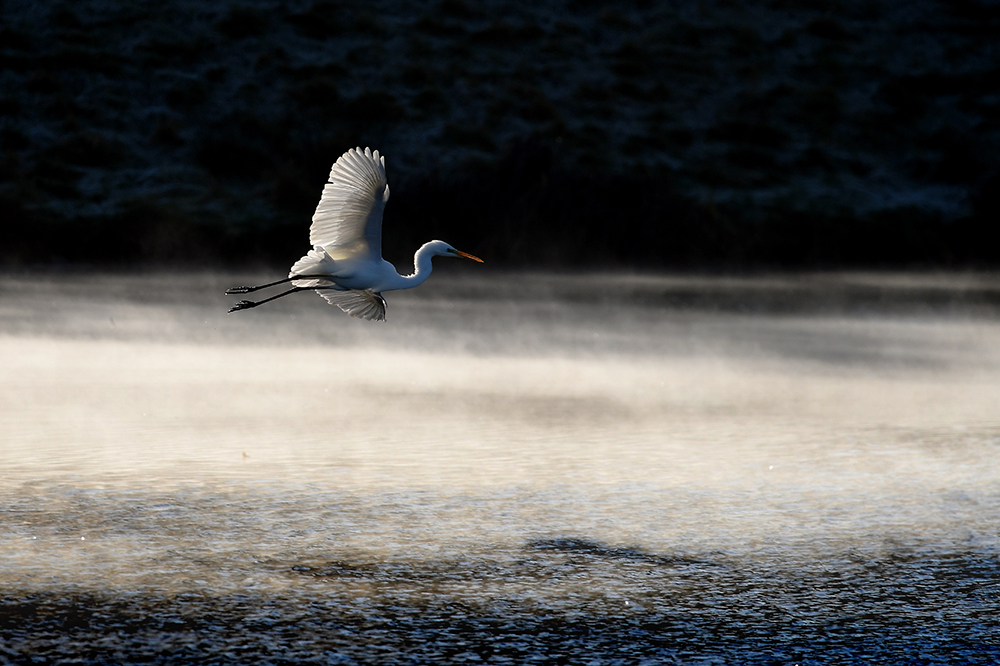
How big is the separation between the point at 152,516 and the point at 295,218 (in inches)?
831

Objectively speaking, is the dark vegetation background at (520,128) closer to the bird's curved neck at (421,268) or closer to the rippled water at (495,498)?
the rippled water at (495,498)

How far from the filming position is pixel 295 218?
27156 millimetres

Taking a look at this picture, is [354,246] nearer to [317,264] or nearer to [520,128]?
[317,264]

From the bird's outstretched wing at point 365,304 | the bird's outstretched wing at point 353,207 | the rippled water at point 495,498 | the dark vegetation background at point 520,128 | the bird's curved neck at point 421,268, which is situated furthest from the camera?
the dark vegetation background at point 520,128

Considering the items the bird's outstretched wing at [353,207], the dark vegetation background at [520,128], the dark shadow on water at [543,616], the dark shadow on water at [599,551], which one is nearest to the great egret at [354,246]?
the bird's outstretched wing at [353,207]

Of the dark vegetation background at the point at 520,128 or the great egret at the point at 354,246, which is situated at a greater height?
the dark vegetation background at the point at 520,128

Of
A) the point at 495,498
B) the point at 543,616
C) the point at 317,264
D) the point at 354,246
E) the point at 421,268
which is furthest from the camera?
the point at 421,268

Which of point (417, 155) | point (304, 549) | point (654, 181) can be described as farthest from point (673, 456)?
point (417, 155)

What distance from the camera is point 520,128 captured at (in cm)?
3434

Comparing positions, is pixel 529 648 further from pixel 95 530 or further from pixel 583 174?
pixel 583 174

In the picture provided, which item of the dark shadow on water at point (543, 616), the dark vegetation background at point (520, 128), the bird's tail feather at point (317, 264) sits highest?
the dark vegetation background at point (520, 128)

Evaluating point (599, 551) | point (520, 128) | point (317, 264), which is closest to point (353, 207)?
point (317, 264)

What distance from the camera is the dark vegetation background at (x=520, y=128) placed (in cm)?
2595

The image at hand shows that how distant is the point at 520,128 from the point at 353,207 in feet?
86.1
